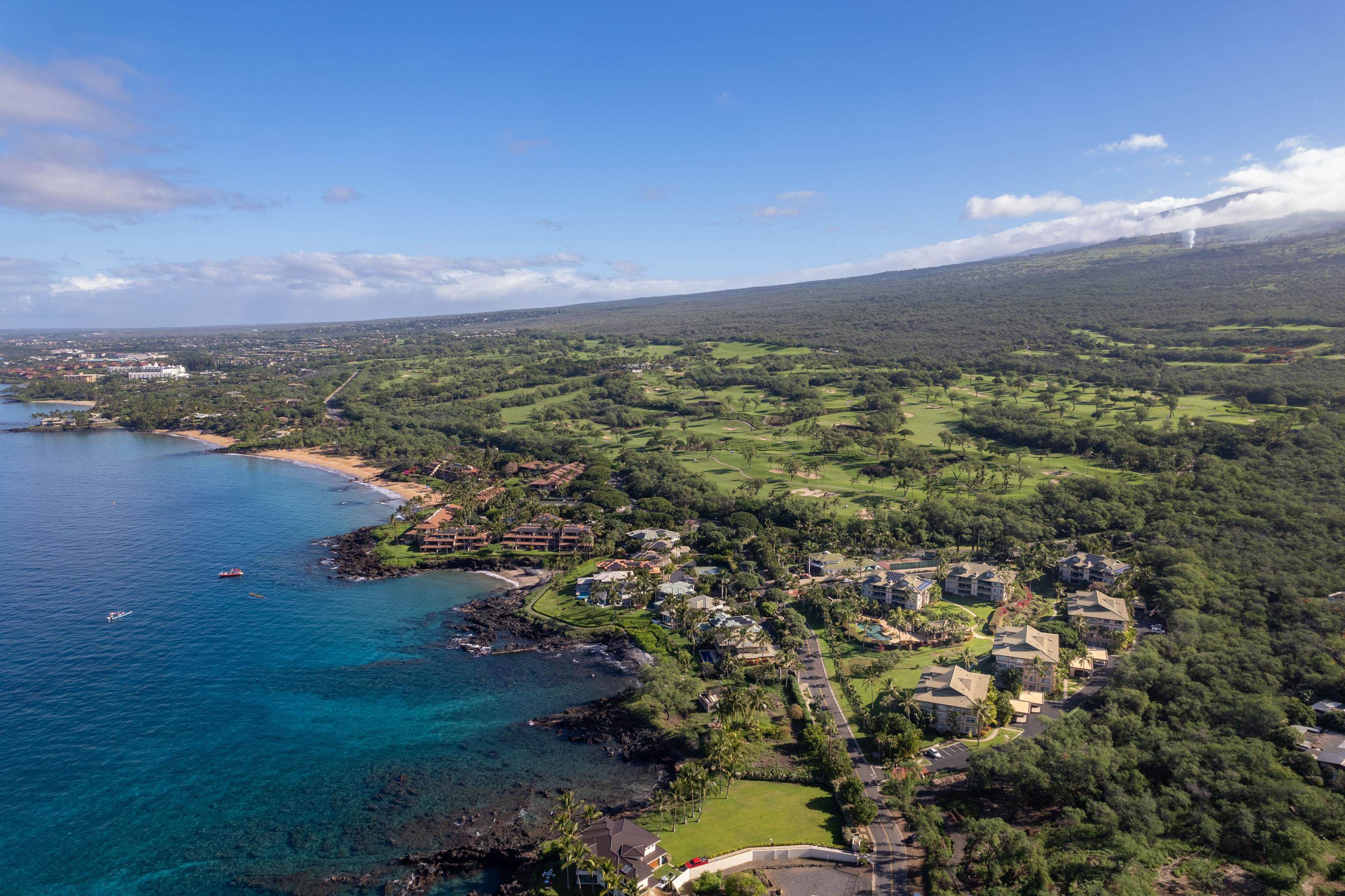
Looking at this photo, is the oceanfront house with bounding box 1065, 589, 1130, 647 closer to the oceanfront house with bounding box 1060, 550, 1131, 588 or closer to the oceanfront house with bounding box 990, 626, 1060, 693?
the oceanfront house with bounding box 990, 626, 1060, 693

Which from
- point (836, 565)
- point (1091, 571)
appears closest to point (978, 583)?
point (1091, 571)

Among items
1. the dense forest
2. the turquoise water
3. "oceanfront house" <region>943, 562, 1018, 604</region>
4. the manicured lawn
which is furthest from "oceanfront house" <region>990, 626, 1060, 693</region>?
the turquoise water

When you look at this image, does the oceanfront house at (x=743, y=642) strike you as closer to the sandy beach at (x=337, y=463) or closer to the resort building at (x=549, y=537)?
the resort building at (x=549, y=537)

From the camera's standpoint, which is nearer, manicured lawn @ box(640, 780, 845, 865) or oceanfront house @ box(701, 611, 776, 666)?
manicured lawn @ box(640, 780, 845, 865)

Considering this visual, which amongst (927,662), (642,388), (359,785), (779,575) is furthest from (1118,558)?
(642,388)

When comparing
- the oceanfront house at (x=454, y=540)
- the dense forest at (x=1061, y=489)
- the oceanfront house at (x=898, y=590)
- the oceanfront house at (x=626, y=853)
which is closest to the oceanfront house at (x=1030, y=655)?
the dense forest at (x=1061, y=489)

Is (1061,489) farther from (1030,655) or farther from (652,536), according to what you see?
(652,536)
